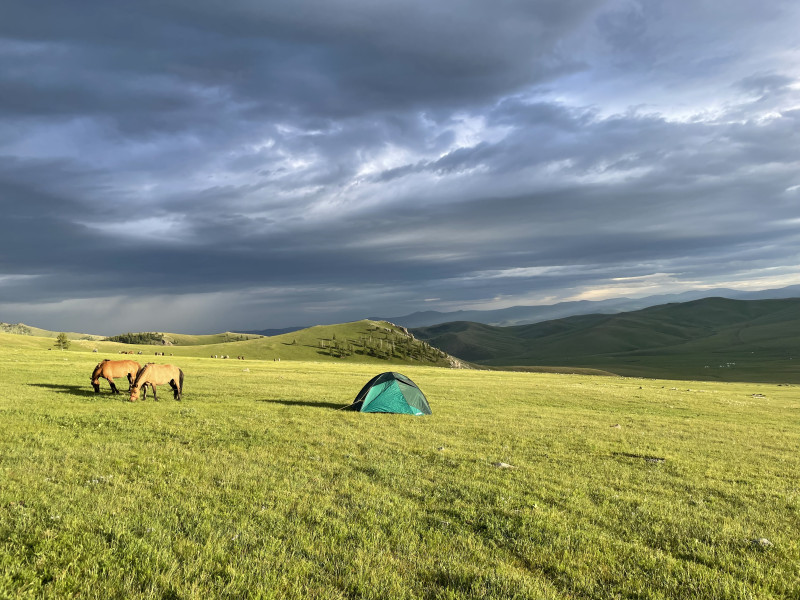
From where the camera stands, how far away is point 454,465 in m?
15.2

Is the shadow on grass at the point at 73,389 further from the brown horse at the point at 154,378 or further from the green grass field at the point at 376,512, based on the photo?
the green grass field at the point at 376,512

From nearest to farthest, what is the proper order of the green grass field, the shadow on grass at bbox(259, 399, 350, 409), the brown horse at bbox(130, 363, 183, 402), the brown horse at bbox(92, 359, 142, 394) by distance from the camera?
the green grass field → the brown horse at bbox(130, 363, 183, 402) → the shadow on grass at bbox(259, 399, 350, 409) → the brown horse at bbox(92, 359, 142, 394)

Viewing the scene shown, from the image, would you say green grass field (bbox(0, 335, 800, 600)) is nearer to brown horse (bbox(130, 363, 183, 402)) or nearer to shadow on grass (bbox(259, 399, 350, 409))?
brown horse (bbox(130, 363, 183, 402))

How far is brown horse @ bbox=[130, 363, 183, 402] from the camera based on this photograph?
27641mm

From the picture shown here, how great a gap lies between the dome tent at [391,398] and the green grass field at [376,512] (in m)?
5.70

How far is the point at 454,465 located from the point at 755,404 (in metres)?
45.4

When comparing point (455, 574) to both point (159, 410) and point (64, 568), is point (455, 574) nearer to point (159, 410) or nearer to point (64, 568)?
point (64, 568)

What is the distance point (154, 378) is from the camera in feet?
92.3

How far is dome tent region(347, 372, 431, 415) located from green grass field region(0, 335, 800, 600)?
5.70m

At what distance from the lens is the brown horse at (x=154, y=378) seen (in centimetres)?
2764

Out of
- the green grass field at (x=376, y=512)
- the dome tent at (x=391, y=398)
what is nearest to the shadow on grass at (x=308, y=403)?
the dome tent at (x=391, y=398)

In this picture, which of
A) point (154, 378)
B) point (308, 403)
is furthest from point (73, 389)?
point (308, 403)

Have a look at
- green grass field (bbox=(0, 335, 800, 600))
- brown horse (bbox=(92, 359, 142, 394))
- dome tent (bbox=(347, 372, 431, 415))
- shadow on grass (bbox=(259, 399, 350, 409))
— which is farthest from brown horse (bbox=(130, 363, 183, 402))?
dome tent (bbox=(347, 372, 431, 415))

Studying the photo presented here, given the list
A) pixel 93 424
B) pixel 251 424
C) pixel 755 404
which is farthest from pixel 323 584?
pixel 755 404
